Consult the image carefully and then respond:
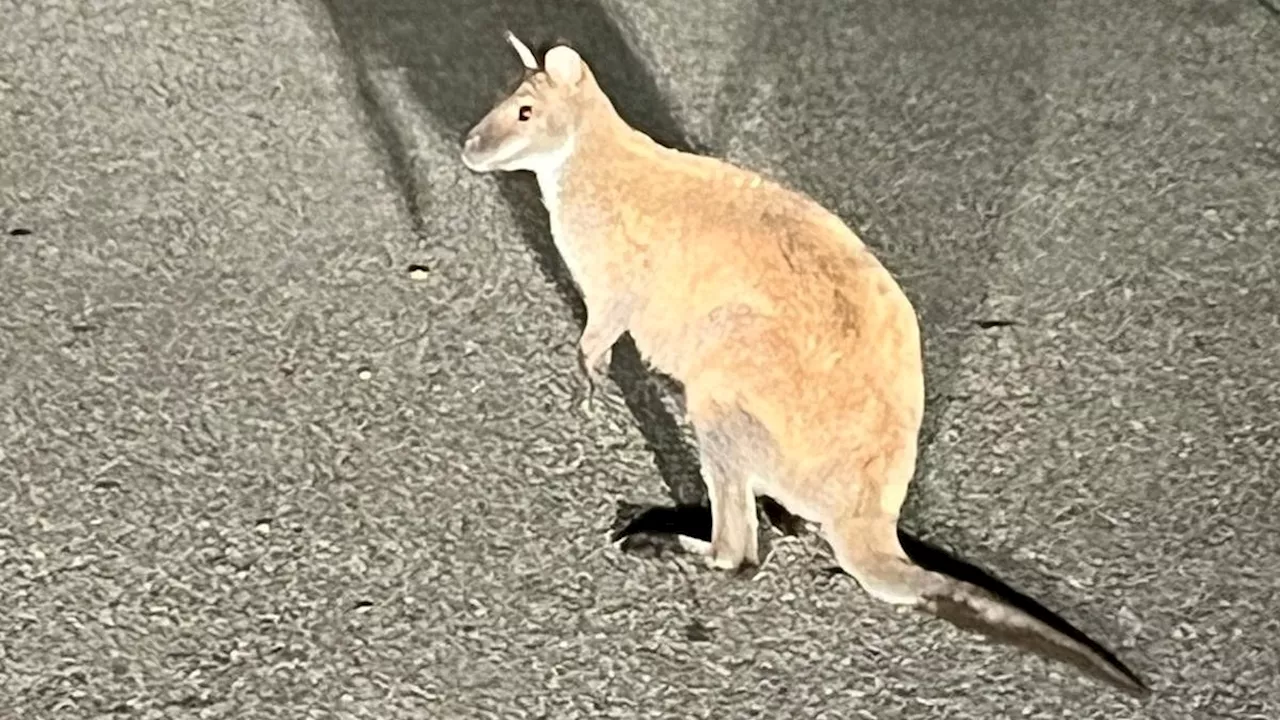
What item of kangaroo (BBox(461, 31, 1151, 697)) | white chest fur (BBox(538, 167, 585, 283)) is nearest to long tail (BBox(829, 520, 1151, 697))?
kangaroo (BBox(461, 31, 1151, 697))

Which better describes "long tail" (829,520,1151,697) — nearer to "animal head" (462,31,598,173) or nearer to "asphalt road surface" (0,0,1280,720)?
"asphalt road surface" (0,0,1280,720)

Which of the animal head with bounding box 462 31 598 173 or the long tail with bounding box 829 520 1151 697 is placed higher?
the animal head with bounding box 462 31 598 173

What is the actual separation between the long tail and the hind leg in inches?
2.4

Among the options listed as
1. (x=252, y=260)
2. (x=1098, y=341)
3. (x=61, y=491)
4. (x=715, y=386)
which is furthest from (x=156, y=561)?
(x=1098, y=341)

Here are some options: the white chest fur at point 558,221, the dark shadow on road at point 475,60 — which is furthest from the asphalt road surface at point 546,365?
the white chest fur at point 558,221

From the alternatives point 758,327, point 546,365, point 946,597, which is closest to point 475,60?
point 546,365

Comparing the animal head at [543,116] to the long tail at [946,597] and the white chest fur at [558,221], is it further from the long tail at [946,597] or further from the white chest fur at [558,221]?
the long tail at [946,597]

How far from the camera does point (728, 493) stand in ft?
3.15

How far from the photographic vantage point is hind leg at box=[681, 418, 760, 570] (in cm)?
93

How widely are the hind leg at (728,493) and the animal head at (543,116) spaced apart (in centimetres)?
19

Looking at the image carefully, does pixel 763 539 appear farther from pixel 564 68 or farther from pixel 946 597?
pixel 564 68

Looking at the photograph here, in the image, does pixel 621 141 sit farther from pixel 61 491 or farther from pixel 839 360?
pixel 61 491

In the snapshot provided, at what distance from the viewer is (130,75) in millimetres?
1254

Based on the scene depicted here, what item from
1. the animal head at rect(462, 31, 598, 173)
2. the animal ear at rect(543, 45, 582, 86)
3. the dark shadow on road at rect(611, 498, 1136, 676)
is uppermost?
the animal ear at rect(543, 45, 582, 86)
